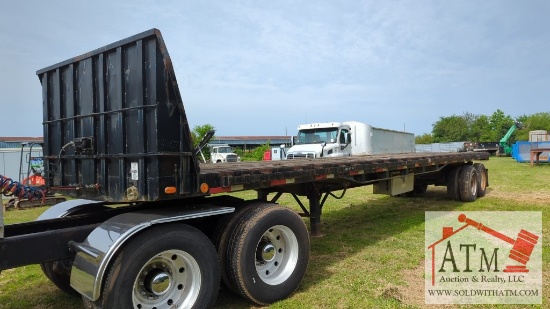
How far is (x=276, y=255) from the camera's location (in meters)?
4.14

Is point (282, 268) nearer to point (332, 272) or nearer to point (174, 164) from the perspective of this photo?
point (332, 272)

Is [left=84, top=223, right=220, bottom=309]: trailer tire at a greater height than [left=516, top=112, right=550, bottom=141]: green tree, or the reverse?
[left=516, top=112, right=550, bottom=141]: green tree

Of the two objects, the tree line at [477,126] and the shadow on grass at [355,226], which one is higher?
the tree line at [477,126]

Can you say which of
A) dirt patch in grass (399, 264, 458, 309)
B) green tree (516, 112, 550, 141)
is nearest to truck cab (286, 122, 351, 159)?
dirt patch in grass (399, 264, 458, 309)

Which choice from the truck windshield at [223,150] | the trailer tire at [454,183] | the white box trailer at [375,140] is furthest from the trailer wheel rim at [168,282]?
the truck windshield at [223,150]

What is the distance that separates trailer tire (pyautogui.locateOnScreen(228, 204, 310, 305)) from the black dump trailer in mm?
11

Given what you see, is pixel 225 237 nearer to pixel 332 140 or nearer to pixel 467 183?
pixel 467 183

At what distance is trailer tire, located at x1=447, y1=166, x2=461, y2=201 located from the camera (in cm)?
1001

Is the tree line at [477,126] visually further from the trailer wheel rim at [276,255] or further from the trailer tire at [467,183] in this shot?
the trailer wheel rim at [276,255]

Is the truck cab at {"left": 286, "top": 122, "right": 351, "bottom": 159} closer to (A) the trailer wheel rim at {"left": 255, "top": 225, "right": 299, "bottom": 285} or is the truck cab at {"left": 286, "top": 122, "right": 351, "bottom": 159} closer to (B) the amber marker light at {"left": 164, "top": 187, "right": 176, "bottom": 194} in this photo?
(A) the trailer wheel rim at {"left": 255, "top": 225, "right": 299, "bottom": 285}

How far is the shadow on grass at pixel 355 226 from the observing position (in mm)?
4723

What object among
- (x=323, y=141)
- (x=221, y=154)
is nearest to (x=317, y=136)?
(x=323, y=141)

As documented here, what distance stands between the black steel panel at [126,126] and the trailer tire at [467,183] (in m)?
8.50

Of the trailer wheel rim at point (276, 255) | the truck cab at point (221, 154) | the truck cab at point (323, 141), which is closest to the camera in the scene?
the trailer wheel rim at point (276, 255)
